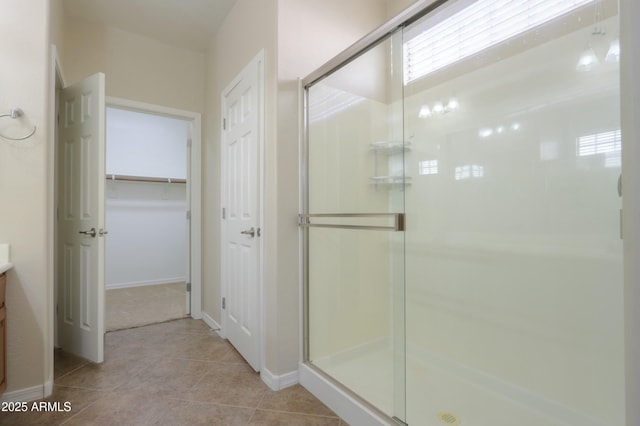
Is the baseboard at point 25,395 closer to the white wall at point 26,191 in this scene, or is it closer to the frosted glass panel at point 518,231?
the white wall at point 26,191

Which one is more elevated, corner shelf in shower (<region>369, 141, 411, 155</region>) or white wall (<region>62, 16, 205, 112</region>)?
white wall (<region>62, 16, 205, 112</region>)

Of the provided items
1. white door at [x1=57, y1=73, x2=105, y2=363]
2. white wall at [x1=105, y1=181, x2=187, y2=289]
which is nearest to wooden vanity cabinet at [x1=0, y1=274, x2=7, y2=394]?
white door at [x1=57, y1=73, x2=105, y2=363]

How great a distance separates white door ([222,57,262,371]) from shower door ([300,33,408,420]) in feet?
1.19

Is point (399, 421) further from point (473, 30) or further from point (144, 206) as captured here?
point (144, 206)

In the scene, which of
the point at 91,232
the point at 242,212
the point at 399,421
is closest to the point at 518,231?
the point at 399,421

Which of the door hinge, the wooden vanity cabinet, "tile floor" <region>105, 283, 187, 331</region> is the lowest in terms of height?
"tile floor" <region>105, 283, 187, 331</region>

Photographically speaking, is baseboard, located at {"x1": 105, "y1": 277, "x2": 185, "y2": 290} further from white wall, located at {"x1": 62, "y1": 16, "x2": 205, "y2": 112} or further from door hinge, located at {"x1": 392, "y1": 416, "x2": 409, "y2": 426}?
door hinge, located at {"x1": 392, "y1": 416, "x2": 409, "y2": 426}

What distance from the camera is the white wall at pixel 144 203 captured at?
179 inches

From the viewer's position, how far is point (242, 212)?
2.40m

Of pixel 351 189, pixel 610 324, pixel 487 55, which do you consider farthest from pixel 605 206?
pixel 351 189

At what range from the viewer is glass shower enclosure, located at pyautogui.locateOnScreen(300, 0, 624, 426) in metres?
1.55

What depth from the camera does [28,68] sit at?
1782 millimetres

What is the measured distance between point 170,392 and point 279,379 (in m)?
0.65

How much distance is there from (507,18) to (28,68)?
2.72 m
